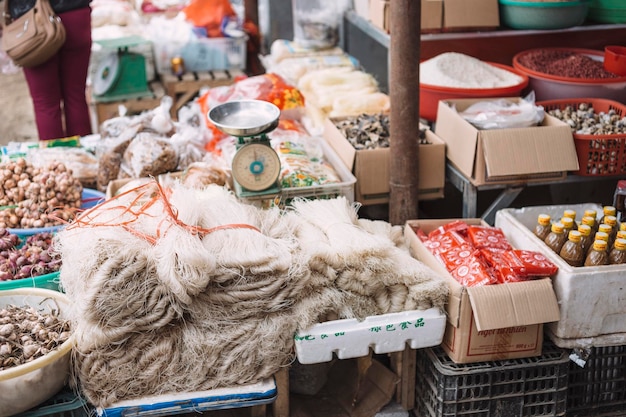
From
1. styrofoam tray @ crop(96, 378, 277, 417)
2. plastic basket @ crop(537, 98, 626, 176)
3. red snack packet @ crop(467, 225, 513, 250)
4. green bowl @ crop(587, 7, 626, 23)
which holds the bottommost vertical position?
styrofoam tray @ crop(96, 378, 277, 417)

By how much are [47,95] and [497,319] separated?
350cm

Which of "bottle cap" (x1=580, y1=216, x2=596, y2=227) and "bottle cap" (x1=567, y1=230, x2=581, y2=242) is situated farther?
"bottle cap" (x1=580, y1=216, x2=596, y2=227)

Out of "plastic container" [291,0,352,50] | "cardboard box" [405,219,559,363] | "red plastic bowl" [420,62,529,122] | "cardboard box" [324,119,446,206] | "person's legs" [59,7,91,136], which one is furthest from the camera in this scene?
"plastic container" [291,0,352,50]

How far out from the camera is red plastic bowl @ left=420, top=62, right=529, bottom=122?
377cm

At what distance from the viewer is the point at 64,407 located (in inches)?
91.9

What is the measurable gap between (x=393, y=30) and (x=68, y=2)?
2.43 meters

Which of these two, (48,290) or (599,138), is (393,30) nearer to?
(599,138)

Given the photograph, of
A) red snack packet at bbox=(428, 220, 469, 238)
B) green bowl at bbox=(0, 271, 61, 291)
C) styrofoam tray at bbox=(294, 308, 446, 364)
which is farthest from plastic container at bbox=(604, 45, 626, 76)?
green bowl at bbox=(0, 271, 61, 291)

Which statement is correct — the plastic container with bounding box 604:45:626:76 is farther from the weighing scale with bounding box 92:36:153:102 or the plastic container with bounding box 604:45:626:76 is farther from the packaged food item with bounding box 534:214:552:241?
the weighing scale with bounding box 92:36:153:102

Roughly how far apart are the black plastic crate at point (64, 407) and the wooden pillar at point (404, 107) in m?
1.68

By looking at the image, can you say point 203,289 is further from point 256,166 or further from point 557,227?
point 557,227

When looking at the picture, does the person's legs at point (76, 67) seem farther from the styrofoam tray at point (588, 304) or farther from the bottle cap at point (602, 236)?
the bottle cap at point (602, 236)

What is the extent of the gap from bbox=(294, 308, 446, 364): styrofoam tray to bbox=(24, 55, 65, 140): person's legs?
9.96 ft

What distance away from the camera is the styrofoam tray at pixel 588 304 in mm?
2518
